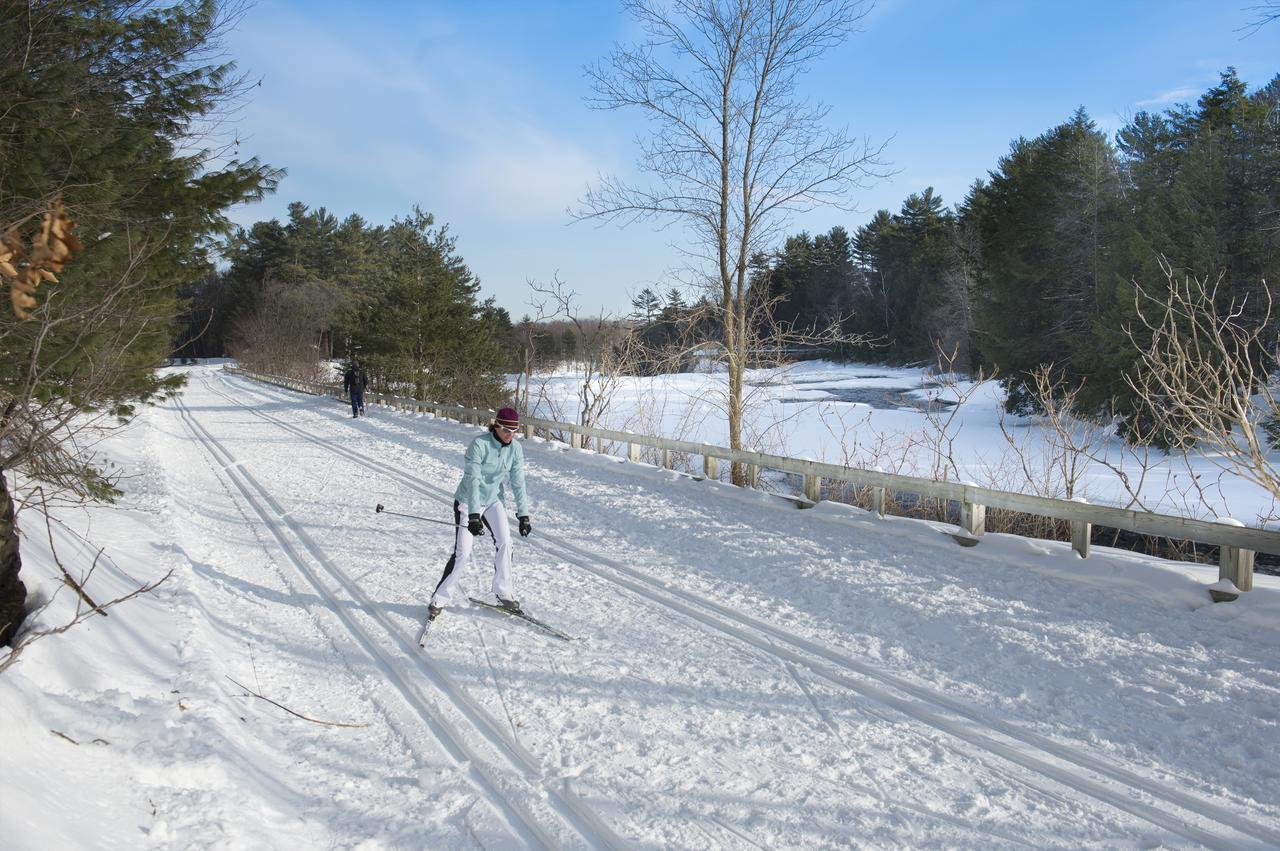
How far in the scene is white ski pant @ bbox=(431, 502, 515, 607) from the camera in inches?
239

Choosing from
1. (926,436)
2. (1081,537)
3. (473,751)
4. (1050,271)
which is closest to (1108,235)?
(1050,271)

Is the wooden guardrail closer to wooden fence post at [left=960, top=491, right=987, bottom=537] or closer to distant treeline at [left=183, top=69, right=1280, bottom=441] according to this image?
wooden fence post at [left=960, top=491, right=987, bottom=537]

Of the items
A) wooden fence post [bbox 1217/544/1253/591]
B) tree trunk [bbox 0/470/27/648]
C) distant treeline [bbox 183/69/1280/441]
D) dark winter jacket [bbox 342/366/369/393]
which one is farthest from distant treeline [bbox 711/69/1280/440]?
dark winter jacket [bbox 342/366/369/393]

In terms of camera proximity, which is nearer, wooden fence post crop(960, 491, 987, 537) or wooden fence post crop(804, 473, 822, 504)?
wooden fence post crop(960, 491, 987, 537)

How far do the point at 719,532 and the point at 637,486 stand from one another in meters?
3.48

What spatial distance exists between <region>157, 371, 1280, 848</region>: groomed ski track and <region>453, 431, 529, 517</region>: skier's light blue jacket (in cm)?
96

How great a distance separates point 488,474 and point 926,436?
7404mm

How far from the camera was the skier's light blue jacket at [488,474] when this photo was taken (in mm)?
6191

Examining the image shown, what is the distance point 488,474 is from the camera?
6352mm

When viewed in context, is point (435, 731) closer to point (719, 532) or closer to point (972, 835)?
point (972, 835)

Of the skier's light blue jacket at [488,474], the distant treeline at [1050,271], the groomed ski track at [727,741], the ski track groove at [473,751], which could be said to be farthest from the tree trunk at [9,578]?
the distant treeline at [1050,271]

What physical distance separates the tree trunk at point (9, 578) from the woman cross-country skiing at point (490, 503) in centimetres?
263

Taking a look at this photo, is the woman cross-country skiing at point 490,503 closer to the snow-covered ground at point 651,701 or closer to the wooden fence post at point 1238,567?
the snow-covered ground at point 651,701

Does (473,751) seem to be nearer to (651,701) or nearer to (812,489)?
(651,701)
